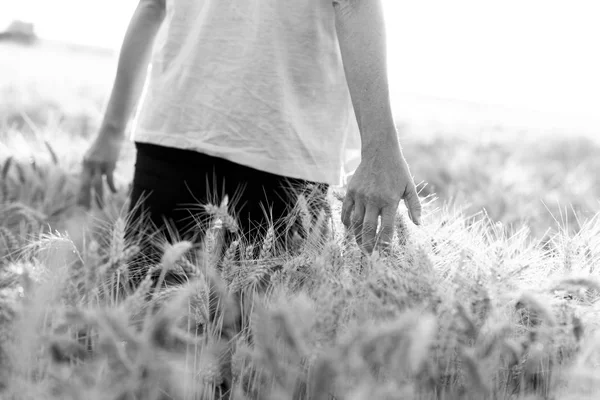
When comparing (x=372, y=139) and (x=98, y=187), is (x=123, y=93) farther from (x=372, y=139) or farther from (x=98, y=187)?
(x=372, y=139)

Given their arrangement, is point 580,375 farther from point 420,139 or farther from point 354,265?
point 420,139

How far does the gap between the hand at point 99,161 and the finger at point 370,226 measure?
85 centimetres

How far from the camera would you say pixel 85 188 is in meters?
1.77

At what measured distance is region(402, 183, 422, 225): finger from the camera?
3.69ft

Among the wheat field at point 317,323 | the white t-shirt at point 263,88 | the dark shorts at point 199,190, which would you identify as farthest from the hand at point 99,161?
the wheat field at point 317,323

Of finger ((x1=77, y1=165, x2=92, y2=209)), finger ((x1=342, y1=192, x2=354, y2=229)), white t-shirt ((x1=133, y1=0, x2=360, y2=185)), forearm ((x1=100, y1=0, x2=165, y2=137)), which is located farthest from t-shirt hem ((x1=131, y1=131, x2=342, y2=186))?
finger ((x1=77, y1=165, x2=92, y2=209))

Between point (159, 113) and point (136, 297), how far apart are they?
0.67m

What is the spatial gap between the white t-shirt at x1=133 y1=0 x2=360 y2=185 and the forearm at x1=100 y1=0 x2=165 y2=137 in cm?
25

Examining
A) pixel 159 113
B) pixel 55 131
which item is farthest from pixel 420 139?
pixel 159 113

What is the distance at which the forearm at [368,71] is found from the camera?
3.70 ft

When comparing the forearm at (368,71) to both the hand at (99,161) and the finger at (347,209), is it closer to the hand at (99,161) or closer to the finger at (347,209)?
the finger at (347,209)

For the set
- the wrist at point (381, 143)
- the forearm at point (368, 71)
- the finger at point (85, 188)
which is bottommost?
the finger at point (85, 188)

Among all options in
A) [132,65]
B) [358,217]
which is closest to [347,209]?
[358,217]

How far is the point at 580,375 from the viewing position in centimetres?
72
